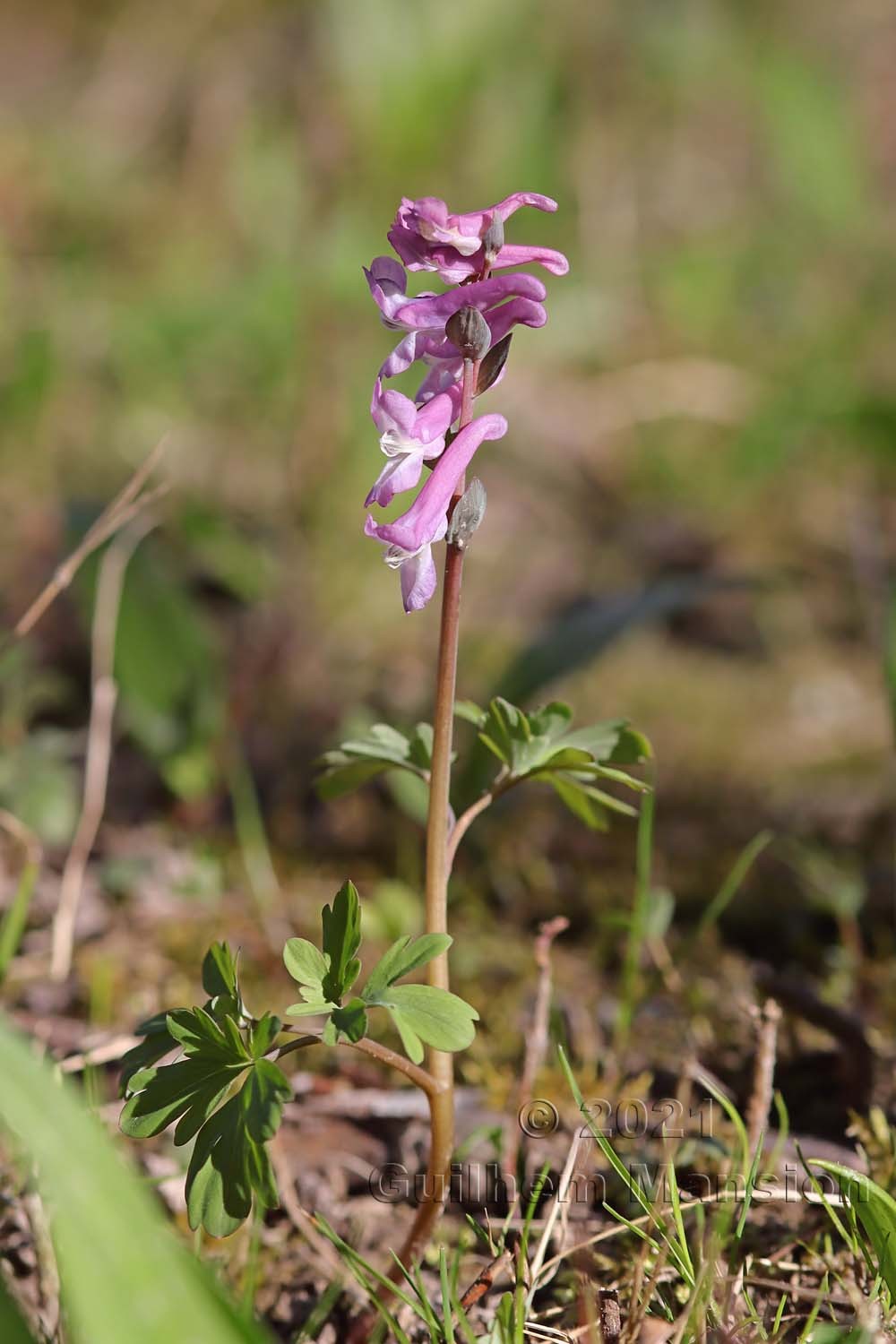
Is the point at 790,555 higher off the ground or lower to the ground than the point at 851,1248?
higher

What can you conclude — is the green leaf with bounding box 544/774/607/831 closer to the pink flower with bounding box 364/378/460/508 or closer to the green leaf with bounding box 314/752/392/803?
the green leaf with bounding box 314/752/392/803

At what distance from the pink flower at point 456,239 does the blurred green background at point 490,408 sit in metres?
1.16

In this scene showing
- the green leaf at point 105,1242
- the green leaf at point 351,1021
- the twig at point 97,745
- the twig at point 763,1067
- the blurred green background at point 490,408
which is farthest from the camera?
the blurred green background at point 490,408

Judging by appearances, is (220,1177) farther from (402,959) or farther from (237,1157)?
(402,959)

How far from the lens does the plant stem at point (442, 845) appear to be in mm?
1023

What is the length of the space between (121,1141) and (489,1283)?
0.57 m

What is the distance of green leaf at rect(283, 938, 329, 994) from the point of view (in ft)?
3.21

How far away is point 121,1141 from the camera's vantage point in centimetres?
145

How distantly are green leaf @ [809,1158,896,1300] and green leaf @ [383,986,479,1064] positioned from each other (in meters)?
0.40

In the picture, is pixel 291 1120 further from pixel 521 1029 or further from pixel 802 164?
pixel 802 164

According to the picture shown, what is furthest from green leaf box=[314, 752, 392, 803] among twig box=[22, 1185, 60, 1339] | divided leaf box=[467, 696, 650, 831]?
twig box=[22, 1185, 60, 1339]

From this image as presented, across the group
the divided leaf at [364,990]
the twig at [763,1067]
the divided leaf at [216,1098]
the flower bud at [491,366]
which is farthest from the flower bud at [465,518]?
the twig at [763,1067]

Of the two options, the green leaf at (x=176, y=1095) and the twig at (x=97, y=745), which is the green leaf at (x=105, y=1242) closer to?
the green leaf at (x=176, y=1095)

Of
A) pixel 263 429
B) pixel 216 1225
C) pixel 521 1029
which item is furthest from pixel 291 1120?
pixel 263 429
